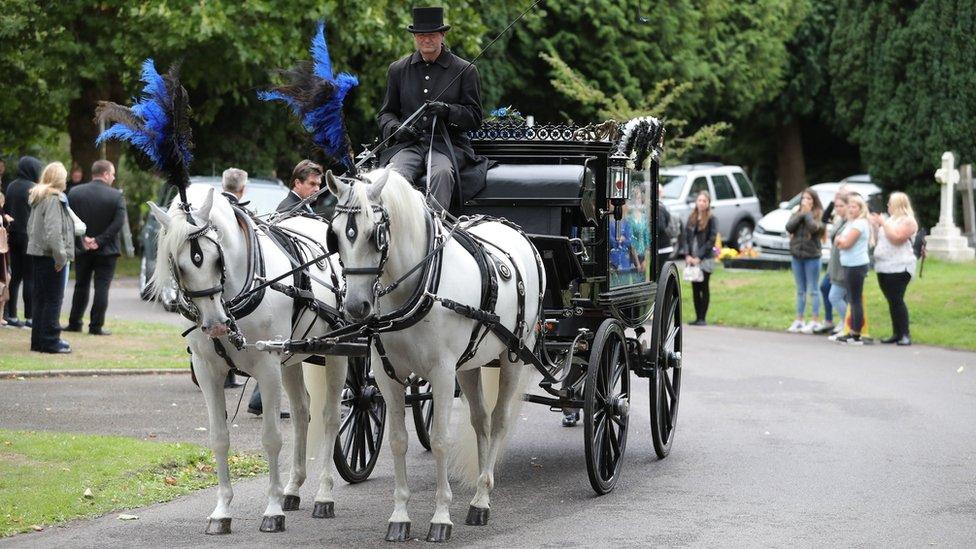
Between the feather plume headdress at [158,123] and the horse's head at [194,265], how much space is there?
1.07 feet

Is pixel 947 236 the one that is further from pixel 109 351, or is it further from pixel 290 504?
pixel 290 504

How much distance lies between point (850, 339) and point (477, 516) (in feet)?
38.5

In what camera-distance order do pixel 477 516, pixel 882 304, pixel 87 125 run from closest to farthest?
pixel 477 516
pixel 882 304
pixel 87 125

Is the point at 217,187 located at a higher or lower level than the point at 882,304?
higher

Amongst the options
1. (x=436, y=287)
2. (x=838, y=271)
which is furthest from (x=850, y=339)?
(x=436, y=287)

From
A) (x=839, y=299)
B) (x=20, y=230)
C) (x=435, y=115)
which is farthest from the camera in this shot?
(x=839, y=299)

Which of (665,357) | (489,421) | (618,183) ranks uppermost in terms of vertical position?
(618,183)

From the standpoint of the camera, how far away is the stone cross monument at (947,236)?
27.3 metres

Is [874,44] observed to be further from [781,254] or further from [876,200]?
[781,254]

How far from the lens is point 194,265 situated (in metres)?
7.25

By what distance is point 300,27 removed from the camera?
25.6 meters

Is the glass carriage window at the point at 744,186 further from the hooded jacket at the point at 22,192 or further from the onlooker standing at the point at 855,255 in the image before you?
the hooded jacket at the point at 22,192

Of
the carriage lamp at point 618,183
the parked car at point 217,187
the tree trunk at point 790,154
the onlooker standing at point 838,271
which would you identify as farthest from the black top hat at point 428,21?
the tree trunk at point 790,154

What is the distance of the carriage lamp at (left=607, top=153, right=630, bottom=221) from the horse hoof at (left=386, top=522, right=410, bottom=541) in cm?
313
